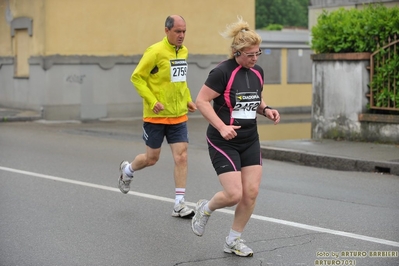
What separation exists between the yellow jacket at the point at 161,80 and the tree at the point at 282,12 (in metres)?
63.7

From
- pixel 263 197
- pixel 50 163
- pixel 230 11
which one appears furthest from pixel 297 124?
pixel 263 197

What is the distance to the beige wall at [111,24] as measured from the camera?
21.0 metres

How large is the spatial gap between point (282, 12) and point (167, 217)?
66432mm

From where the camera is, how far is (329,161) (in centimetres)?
1256

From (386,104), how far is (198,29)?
1009cm

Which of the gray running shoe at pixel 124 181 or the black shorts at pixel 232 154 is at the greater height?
the black shorts at pixel 232 154

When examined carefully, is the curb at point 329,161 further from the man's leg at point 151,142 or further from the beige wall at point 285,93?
the beige wall at point 285,93

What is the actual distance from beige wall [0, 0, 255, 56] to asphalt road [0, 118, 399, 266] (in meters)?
8.12

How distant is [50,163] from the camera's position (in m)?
12.5

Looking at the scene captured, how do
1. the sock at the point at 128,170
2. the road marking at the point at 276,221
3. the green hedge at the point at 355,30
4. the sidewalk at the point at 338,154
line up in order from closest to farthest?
the road marking at the point at 276,221 → the sock at the point at 128,170 → the sidewalk at the point at 338,154 → the green hedge at the point at 355,30

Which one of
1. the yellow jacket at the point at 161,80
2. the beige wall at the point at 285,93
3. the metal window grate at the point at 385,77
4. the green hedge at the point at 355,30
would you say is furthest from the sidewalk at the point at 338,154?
the beige wall at the point at 285,93

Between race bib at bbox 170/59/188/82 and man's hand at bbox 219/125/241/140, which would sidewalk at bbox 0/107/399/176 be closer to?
race bib at bbox 170/59/188/82

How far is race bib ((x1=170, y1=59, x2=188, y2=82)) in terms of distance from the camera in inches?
331

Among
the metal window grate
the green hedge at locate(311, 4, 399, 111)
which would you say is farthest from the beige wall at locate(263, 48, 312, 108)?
the metal window grate
